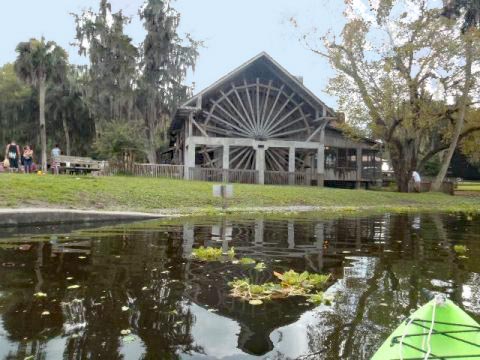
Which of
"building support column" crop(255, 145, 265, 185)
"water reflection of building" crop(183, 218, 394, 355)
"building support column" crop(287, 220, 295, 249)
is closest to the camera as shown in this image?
"water reflection of building" crop(183, 218, 394, 355)

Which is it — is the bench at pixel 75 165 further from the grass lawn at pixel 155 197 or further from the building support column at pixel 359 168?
the building support column at pixel 359 168

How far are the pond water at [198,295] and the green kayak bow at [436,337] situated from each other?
0.79 m

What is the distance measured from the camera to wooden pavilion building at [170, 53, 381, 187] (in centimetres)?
2945

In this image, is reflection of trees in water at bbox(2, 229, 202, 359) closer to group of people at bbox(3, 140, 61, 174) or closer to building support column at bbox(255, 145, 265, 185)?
group of people at bbox(3, 140, 61, 174)

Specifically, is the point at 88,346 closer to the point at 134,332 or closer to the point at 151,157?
the point at 134,332

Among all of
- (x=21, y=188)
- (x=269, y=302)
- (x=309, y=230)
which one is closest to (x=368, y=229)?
(x=309, y=230)

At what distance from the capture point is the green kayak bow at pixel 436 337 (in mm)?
2559

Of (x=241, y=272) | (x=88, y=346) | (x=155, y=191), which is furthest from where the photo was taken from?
(x=155, y=191)

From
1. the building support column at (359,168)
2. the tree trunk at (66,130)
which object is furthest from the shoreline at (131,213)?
the tree trunk at (66,130)

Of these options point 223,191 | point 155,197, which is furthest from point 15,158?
point 223,191

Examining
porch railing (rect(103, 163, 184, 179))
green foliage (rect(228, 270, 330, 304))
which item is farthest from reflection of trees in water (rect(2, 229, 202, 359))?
porch railing (rect(103, 163, 184, 179))

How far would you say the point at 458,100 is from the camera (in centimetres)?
2980

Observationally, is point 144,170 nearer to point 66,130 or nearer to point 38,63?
point 38,63

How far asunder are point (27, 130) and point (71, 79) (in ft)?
26.2
